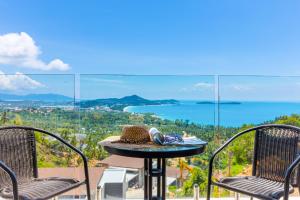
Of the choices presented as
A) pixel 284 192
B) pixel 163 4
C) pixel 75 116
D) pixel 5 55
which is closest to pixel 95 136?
pixel 75 116

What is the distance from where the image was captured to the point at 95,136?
3.24 m

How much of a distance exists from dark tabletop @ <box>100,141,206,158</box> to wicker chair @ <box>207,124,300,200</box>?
0.32m

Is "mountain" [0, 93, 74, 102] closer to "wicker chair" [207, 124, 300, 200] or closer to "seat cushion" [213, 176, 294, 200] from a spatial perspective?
"wicker chair" [207, 124, 300, 200]

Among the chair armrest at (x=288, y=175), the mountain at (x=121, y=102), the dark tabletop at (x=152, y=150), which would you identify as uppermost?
the mountain at (x=121, y=102)

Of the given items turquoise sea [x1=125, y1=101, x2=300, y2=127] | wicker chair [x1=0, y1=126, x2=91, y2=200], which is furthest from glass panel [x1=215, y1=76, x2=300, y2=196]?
Answer: wicker chair [x1=0, y1=126, x2=91, y2=200]

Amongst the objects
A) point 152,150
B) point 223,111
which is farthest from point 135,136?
point 223,111

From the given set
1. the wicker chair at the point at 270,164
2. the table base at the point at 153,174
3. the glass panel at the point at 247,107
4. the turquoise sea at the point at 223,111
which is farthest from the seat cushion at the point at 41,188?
the glass panel at the point at 247,107

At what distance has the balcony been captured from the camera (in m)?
3.21

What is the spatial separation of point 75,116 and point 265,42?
983 centimetres

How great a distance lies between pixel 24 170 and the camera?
95.7 inches

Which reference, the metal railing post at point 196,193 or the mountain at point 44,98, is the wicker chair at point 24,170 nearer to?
the mountain at point 44,98

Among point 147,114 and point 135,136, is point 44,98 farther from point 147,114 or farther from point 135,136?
point 135,136

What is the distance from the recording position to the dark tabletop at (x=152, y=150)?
2.07 m

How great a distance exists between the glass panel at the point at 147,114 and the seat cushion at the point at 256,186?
849mm
